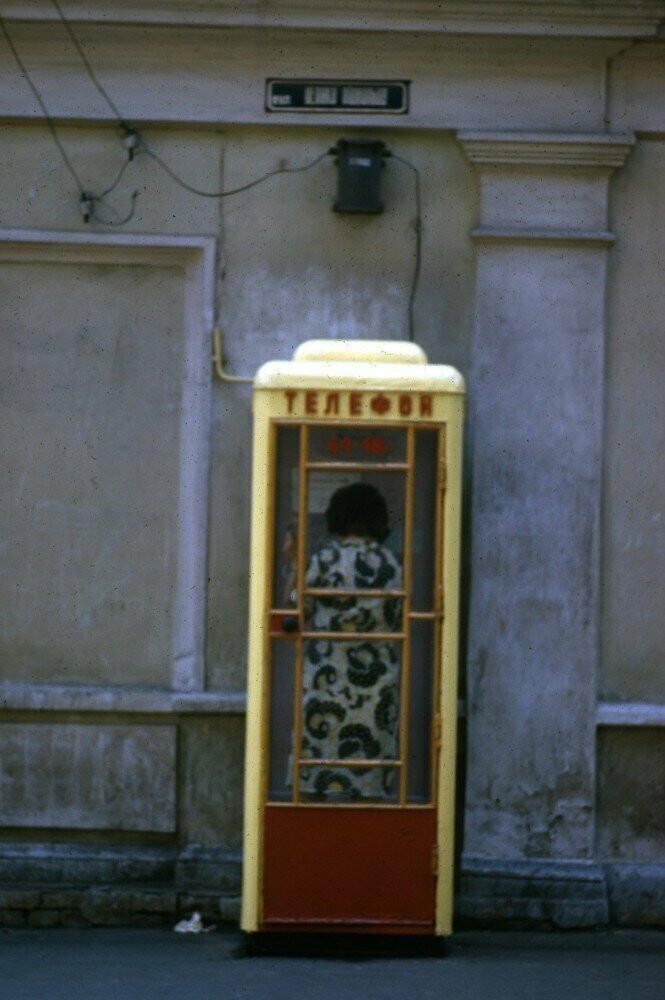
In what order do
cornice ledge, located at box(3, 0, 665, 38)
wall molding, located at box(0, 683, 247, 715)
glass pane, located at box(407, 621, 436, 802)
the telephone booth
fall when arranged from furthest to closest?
wall molding, located at box(0, 683, 247, 715), cornice ledge, located at box(3, 0, 665, 38), glass pane, located at box(407, 621, 436, 802), the telephone booth

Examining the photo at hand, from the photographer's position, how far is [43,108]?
8.78 meters

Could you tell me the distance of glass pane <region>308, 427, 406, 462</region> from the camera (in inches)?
316

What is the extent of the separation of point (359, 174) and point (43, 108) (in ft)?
4.90

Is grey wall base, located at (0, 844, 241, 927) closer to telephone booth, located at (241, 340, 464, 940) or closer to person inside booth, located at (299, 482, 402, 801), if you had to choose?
telephone booth, located at (241, 340, 464, 940)

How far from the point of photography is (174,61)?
876 cm

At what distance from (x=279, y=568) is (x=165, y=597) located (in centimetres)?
101

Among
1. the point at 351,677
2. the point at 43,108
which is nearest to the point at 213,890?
the point at 351,677

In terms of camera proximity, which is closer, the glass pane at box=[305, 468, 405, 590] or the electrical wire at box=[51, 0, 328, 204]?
the glass pane at box=[305, 468, 405, 590]

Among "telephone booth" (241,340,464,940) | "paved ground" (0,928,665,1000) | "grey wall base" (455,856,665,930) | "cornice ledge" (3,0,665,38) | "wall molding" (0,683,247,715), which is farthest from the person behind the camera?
"wall molding" (0,683,247,715)

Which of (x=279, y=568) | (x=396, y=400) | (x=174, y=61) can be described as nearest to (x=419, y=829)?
(x=279, y=568)

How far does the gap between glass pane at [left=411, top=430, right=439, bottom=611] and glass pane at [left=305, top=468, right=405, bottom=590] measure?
82 mm

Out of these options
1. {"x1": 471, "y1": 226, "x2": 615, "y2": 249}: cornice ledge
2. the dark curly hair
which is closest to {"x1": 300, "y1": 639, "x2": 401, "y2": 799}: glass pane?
the dark curly hair

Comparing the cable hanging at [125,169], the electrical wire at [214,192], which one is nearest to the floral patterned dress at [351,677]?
the cable hanging at [125,169]

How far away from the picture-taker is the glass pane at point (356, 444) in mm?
8031
